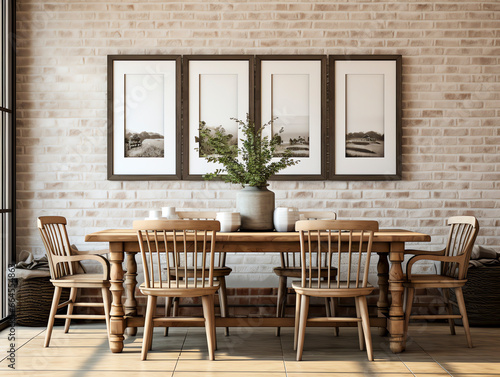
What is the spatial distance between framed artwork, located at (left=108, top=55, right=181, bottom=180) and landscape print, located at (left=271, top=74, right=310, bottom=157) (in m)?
0.79

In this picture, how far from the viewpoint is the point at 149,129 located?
478cm

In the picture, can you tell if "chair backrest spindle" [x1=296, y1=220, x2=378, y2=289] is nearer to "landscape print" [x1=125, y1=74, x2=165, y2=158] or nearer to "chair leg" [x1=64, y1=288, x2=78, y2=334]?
"chair leg" [x1=64, y1=288, x2=78, y2=334]

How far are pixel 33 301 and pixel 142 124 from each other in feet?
5.19

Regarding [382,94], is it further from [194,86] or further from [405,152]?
[194,86]

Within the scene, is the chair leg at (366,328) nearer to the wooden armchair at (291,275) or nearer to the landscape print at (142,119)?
the wooden armchair at (291,275)

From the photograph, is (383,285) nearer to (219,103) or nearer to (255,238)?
(255,238)

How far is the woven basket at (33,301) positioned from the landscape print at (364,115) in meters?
2.54

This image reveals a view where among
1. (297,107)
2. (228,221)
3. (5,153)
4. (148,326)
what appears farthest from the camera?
(297,107)

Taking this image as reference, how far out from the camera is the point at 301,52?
15.7ft

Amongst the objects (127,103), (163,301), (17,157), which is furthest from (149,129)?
(163,301)

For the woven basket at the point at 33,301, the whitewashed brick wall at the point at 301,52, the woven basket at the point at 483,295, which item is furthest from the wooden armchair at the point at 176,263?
the woven basket at the point at 483,295

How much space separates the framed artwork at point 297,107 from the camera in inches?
188

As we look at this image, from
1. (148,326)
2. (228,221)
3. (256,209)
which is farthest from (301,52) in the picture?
(148,326)

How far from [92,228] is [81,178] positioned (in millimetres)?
413
